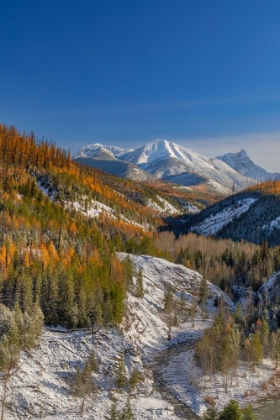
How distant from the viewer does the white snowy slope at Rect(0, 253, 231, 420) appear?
38.6 meters

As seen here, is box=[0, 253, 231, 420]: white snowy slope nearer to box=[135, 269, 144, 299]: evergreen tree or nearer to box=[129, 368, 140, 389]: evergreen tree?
box=[129, 368, 140, 389]: evergreen tree

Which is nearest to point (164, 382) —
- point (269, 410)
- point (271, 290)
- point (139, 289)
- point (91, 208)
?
point (269, 410)

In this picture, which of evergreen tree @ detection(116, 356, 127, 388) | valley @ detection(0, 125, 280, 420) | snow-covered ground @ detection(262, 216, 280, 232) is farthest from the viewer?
snow-covered ground @ detection(262, 216, 280, 232)

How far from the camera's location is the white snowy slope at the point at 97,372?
127 feet

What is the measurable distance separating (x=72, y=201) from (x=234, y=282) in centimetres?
8782

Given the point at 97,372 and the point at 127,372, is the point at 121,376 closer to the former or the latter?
the point at 127,372

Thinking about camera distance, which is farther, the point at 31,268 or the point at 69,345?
the point at 31,268

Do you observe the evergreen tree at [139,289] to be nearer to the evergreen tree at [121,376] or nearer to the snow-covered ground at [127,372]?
the snow-covered ground at [127,372]

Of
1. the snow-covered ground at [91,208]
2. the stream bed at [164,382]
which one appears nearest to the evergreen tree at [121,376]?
the stream bed at [164,382]

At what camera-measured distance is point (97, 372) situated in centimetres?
4728

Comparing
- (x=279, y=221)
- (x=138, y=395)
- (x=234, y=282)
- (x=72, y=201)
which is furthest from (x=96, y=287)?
(x=279, y=221)

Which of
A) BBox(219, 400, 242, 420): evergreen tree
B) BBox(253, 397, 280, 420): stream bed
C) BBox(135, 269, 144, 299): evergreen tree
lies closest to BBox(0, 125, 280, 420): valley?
BBox(135, 269, 144, 299): evergreen tree

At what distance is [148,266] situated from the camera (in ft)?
325

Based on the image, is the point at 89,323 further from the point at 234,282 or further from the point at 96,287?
the point at 234,282
